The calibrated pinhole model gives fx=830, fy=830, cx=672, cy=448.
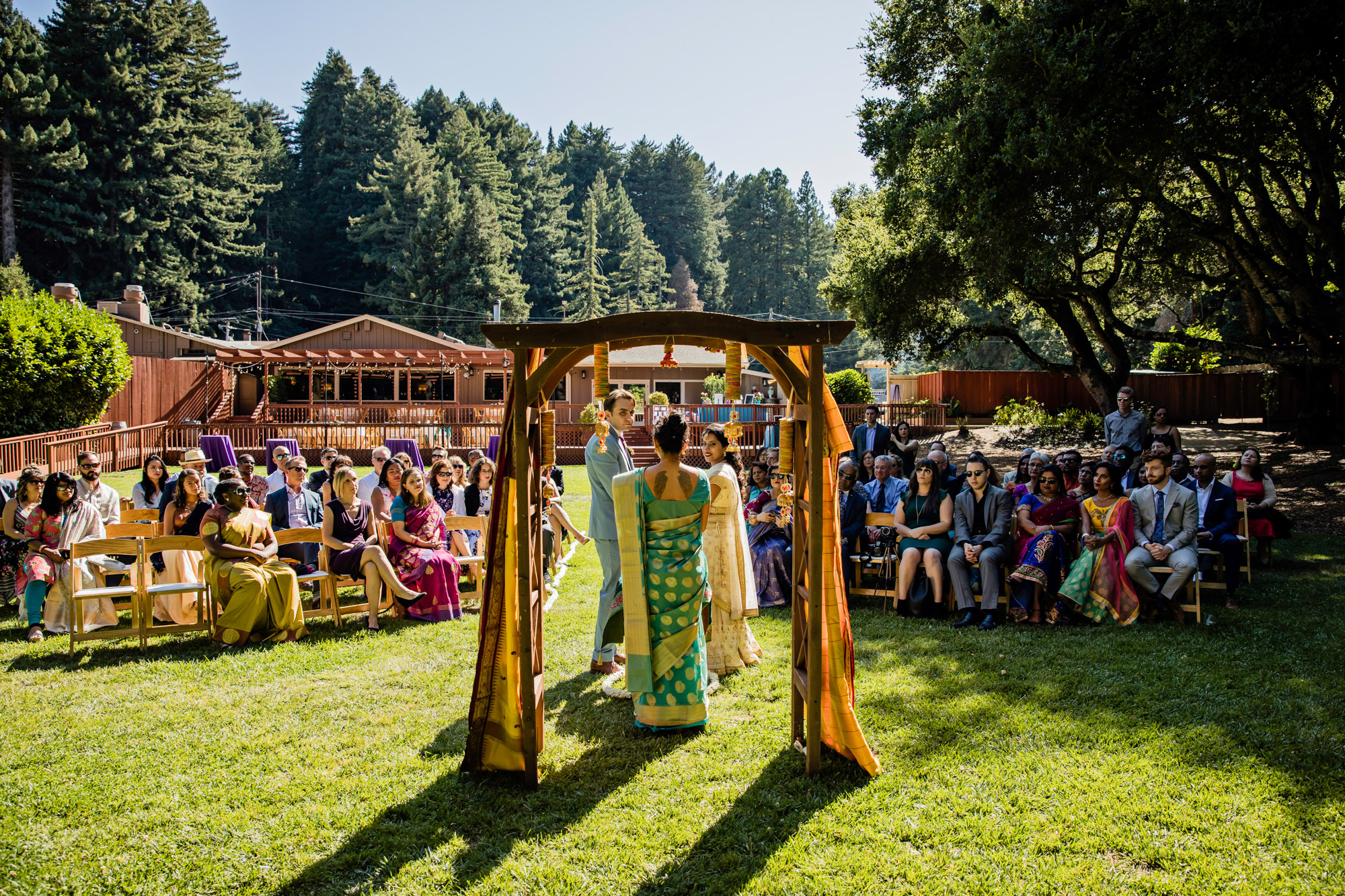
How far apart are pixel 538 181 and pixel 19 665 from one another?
59090mm

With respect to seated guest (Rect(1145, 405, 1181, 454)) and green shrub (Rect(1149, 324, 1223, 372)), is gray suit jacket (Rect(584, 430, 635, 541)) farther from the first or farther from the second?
green shrub (Rect(1149, 324, 1223, 372))

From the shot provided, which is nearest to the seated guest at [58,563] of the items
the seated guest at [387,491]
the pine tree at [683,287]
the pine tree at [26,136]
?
the seated guest at [387,491]

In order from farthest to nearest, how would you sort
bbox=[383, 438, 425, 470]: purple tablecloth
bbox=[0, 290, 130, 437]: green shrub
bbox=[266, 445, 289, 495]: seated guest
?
bbox=[0, 290, 130, 437]: green shrub, bbox=[383, 438, 425, 470]: purple tablecloth, bbox=[266, 445, 289, 495]: seated guest

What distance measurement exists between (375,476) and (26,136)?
42206 millimetres

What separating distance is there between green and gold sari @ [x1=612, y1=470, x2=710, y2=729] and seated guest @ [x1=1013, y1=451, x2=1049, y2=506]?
174 inches

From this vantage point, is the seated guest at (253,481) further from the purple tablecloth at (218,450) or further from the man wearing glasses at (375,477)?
the purple tablecloth at (218,450)

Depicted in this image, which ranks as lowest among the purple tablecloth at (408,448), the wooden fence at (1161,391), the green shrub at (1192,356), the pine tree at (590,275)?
the purple tablecloth at (408,448)

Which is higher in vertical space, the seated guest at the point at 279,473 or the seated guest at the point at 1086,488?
the seated guest at the point at 279,473

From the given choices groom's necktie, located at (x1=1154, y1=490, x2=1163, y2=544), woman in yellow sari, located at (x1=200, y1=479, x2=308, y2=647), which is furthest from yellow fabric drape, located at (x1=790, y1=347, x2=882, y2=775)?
woman in yellow sari, located at (x1=200, y1=479, x2=308, y2=647)

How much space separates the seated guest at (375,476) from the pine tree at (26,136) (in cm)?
4152

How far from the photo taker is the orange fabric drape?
457 centimetres

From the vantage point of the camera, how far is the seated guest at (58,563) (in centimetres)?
739

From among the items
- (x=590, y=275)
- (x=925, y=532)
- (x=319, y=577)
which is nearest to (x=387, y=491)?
(x=319, y=577)

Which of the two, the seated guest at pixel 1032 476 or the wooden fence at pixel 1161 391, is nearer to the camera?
the seated guest at pixel 1032 476
